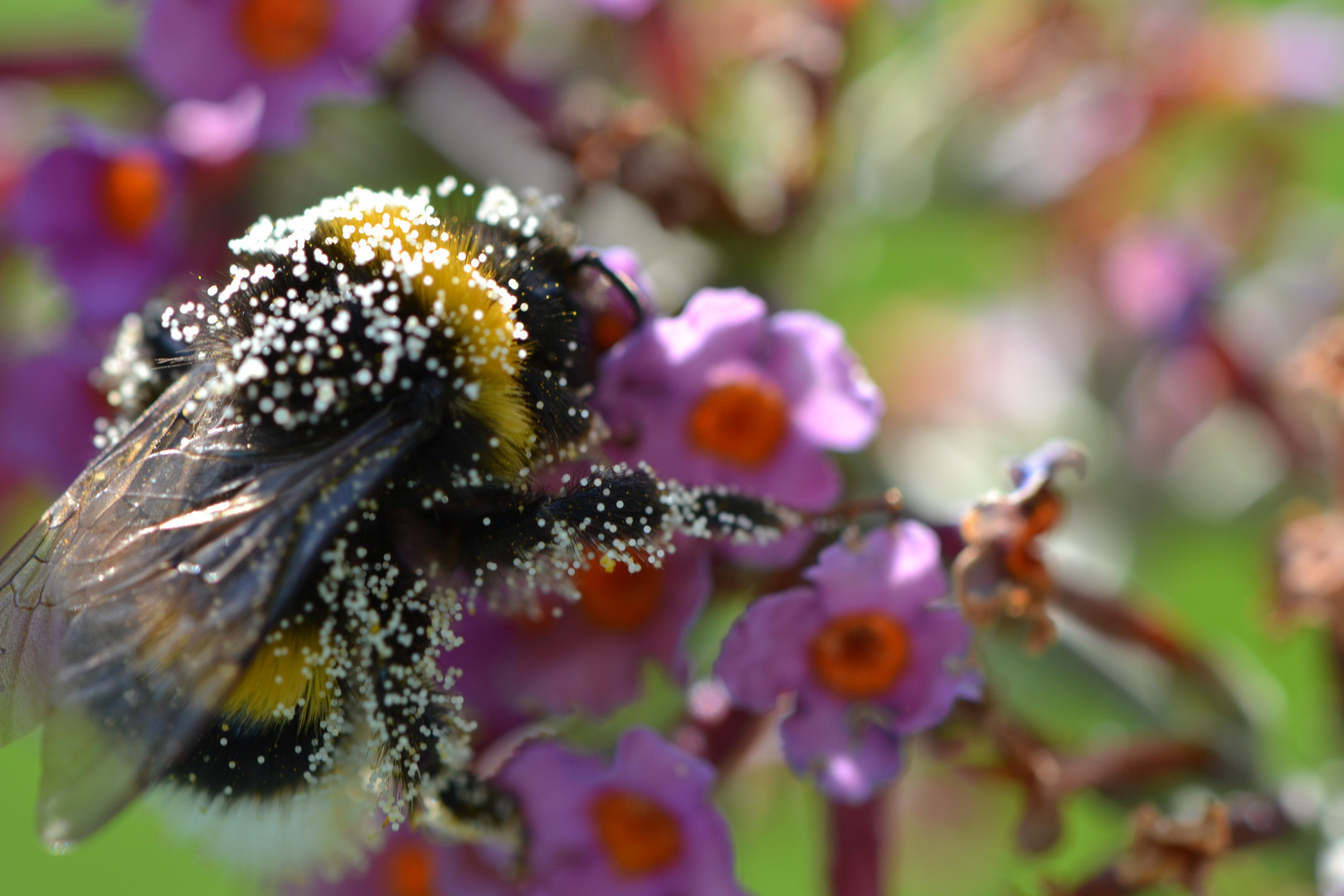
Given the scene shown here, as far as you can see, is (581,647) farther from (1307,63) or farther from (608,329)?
(1307,63)

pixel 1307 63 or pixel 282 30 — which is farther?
pixel 1307 63

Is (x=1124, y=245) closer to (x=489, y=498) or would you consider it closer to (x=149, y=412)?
(x=489, y=498)

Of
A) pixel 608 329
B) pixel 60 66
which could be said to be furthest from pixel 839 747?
pixel 60 66

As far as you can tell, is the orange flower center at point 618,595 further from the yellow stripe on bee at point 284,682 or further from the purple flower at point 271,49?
the purple flower at point 271,49

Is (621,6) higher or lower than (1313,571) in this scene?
higher

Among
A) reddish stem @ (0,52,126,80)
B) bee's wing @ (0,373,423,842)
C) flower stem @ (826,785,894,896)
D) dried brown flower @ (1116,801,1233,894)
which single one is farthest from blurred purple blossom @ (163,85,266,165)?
dried brown flower @ (1116,801,1233,894)
